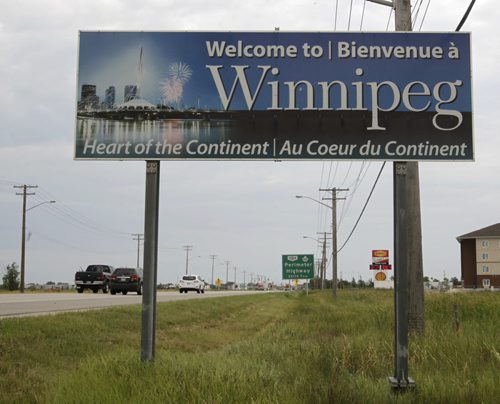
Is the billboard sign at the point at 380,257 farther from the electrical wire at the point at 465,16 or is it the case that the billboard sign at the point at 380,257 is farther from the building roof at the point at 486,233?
the electrical wire at the point at 465,16

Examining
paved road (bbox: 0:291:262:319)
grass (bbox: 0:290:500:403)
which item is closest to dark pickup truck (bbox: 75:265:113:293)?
paved road (bbox: 0:291:262:319)

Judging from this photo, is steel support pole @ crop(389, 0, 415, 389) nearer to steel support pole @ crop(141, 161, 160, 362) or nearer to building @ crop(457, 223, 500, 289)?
steel support pole @ crop(141, 161, 160, 362)

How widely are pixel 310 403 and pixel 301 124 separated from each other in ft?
11.2

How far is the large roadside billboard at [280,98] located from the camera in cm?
759

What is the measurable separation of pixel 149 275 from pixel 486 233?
88232 mm

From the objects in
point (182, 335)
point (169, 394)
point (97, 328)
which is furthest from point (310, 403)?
point (182, 335)

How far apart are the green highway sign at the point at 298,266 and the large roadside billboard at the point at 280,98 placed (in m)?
54.8

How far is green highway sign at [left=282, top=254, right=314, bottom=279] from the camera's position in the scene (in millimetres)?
61938

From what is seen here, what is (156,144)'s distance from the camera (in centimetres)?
766

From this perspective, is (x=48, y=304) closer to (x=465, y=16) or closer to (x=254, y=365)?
(x=254, y=365)

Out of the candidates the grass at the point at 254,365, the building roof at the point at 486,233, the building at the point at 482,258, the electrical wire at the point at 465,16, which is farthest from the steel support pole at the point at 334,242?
the building roof at the point at 486,233

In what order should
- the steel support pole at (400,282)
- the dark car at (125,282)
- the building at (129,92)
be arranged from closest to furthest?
the steel support pole at (400,282), the building at (129,92), the dark car at (125,282)

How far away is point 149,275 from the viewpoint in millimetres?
7297

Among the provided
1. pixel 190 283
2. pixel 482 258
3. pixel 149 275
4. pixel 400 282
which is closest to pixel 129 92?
pixel 149 275
